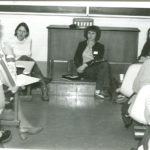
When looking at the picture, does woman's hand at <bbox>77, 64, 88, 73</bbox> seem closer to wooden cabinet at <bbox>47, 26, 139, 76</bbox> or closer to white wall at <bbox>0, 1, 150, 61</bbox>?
wooden cabinet at <bbox>47, 26, 139, 76</bbox>

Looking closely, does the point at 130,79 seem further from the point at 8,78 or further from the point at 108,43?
the point at 108,43

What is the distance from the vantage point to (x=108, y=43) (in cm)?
628

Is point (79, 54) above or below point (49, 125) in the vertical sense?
above

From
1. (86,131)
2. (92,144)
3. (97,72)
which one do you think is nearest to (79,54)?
(97,72)

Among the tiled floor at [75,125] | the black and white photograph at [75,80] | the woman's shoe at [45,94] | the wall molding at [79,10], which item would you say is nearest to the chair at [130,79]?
the black and white photograph at [75,80]

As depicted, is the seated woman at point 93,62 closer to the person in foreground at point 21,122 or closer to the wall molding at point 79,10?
the wall molding at point 79,10

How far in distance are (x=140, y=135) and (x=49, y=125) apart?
1008mm

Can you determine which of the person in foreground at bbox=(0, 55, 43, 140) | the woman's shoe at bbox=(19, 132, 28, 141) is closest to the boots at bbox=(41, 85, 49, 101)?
the person in foreground at bbox=(0, 55, 43, 140)

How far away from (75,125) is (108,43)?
259cm

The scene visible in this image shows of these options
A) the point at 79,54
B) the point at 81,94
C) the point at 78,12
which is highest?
the point at 78,12

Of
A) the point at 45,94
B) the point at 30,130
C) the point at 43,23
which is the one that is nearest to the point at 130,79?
the point at 30,130

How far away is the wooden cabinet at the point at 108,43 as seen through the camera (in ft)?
20.5

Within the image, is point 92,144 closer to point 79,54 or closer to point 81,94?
point 81,94

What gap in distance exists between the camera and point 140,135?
10.9 ft
